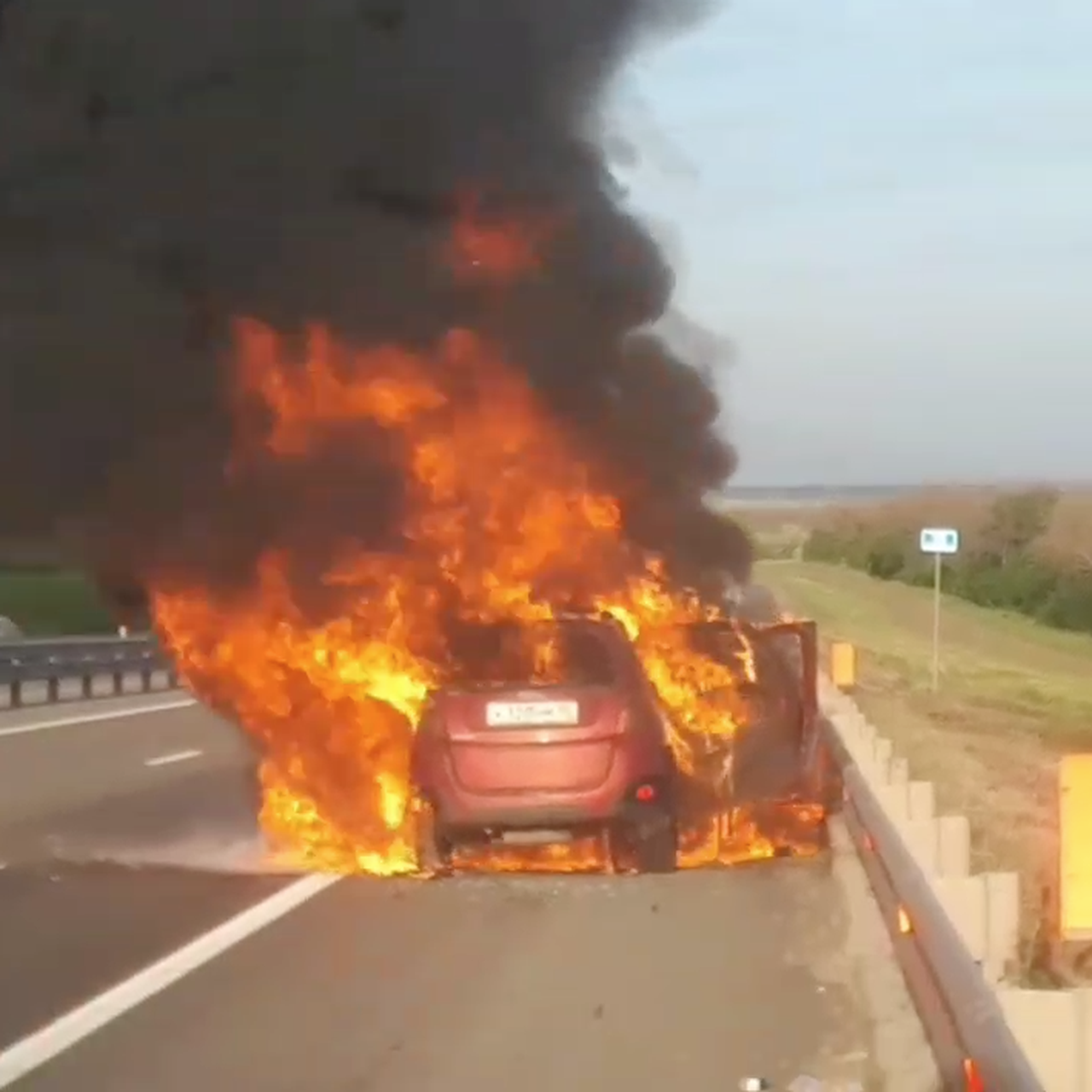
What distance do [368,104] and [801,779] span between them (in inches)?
264

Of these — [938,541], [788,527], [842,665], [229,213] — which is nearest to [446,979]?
[229,213]

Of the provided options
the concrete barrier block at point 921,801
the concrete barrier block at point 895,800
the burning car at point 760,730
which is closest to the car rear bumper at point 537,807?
the burning car at point 760,730

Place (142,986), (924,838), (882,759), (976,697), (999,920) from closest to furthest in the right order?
1. (999,920)
2. (142,986)
3. (924,838)
4. (882,759)
5. (976,697)

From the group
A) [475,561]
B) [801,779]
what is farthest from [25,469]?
[801,779]

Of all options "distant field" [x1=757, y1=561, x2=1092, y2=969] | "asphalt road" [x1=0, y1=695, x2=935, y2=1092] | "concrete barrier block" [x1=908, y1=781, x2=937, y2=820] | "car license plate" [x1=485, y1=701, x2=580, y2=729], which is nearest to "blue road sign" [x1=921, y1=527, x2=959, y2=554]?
"distant field" [x1=757, y1=561, x2=1092, y2=969]

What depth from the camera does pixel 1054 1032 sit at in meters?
5.66

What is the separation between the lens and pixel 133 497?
15.9 meters

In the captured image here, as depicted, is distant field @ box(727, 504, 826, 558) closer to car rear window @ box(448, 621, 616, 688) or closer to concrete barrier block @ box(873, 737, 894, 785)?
concrete barrier block @ box(873, 737, 894, 785)

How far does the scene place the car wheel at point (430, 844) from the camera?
11.7 meters

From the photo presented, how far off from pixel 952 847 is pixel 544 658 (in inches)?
111

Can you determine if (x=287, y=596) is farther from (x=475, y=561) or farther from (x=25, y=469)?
(x=25, y=469)

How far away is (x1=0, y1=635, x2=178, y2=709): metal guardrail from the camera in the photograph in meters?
31.9

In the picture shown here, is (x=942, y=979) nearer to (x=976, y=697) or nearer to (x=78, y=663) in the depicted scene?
(x=976, y=697)

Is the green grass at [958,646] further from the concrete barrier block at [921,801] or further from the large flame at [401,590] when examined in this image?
the concrete barrier block at [921,801]
